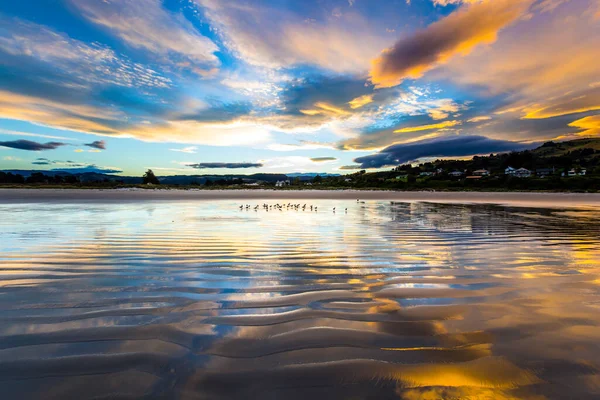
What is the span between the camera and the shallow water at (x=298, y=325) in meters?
2.75

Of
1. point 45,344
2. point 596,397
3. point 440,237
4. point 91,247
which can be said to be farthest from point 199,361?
point 440,237

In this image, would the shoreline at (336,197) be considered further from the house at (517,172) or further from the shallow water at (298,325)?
the house at (517,172)

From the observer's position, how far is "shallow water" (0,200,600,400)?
275 centimetres

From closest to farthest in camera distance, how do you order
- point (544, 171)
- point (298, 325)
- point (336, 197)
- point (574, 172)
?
point (298, 325) → point (336, 197) → point (574, 172) → point (544, 171)

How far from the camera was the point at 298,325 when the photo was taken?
3.88 m

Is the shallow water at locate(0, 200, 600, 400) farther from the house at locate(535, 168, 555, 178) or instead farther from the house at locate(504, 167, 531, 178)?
the house at locate(535, 168, 555, 178)

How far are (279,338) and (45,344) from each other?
2.61 m

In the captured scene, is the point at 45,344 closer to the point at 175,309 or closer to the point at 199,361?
the point at 175,309

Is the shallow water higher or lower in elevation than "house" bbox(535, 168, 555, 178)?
lower

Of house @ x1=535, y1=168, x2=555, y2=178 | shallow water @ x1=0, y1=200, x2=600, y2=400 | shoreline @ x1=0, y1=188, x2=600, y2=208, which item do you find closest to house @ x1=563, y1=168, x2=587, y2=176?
house @ x1=535, y1=168, x2=555, y2=178

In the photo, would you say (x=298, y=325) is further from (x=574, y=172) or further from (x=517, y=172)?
(x=517, y=172)

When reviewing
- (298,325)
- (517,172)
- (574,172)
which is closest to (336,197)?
(298,325)

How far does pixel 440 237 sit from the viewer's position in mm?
11156

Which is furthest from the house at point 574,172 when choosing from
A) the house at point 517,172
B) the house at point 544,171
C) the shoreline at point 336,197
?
the shoreline at point 336,197
